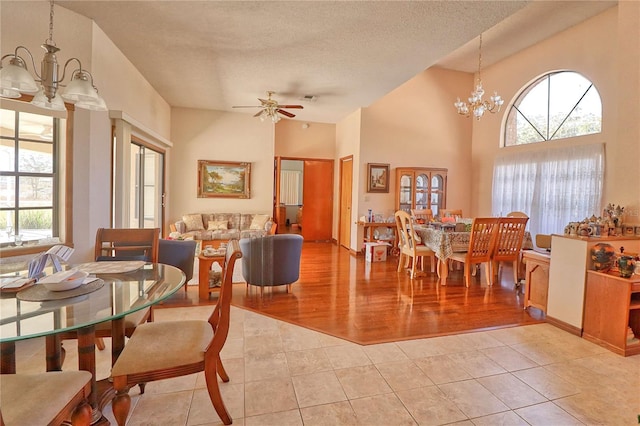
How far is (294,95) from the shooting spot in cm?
537

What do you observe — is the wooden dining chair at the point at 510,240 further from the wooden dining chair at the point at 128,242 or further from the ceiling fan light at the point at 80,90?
the ceiling fan light at the point at 80,90

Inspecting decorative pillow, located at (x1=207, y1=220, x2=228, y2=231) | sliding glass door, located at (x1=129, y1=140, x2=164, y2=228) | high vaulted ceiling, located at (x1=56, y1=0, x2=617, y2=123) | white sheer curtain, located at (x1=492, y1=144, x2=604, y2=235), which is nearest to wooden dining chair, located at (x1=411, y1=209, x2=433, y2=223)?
white sheer curtain, located at (x1=492, y1=144, x2=604, y2=235)

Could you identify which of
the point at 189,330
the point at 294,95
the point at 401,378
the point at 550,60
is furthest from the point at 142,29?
the point at 550,60

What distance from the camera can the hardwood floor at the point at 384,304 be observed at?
290cm

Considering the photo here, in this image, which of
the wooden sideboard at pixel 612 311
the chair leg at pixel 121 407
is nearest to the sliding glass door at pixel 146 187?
the chair leg at pixel 121 407

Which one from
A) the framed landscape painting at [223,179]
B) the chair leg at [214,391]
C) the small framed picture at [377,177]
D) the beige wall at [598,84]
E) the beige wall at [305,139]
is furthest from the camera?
the beige wall at [305,139]

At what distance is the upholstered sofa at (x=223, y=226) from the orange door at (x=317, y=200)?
124 centimetres

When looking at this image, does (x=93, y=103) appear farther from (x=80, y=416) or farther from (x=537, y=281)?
(x=537, y=281)

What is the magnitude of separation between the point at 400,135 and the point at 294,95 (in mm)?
2426

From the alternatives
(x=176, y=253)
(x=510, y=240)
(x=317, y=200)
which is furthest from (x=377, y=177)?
(x=176, y=253)

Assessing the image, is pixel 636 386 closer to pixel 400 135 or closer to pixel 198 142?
pixel 400 135

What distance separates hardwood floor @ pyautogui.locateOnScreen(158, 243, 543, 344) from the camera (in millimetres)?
2898

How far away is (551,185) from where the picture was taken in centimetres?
515

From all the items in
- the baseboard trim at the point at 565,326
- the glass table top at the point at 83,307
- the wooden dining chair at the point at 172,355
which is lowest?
the baseboard trim at the point at 565,326
